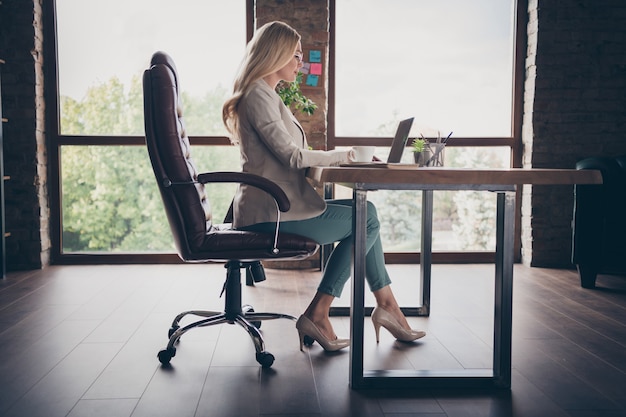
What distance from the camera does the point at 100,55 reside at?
4598mm

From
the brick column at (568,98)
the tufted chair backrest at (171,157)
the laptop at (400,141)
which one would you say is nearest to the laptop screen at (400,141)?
the laptop at (400,141)

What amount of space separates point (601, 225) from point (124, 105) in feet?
11.0

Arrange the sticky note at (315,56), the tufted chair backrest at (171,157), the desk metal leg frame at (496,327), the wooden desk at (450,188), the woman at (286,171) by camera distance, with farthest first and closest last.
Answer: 1. the sticky note at (315,56)
2. the woman at (286,171)
3. the tufted chair backrest at (171,157)
4. the desk metal leg frame at (496,327)
5. the wooden desk at (450,188)

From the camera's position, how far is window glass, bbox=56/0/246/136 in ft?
15.0

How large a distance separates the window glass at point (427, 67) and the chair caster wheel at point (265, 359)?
2.75 metres

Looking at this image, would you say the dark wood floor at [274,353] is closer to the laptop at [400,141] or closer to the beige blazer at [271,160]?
the beige blazer at [271,160]

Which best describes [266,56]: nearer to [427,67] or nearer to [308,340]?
[308,340]

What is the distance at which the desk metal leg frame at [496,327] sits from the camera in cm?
198

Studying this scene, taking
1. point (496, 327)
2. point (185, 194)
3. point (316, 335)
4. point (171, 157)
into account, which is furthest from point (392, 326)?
point (171, 157)

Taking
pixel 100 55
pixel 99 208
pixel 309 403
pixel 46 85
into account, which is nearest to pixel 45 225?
pixel 99 208

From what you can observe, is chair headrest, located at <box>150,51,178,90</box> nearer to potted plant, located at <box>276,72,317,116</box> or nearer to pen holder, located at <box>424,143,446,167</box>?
pen holder, located at <box>424,143,446,167</box>

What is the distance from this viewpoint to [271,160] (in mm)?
2363

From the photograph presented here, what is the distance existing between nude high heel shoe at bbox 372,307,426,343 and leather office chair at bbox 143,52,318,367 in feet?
1.39

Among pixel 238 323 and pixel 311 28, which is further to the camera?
pixel 311 28
